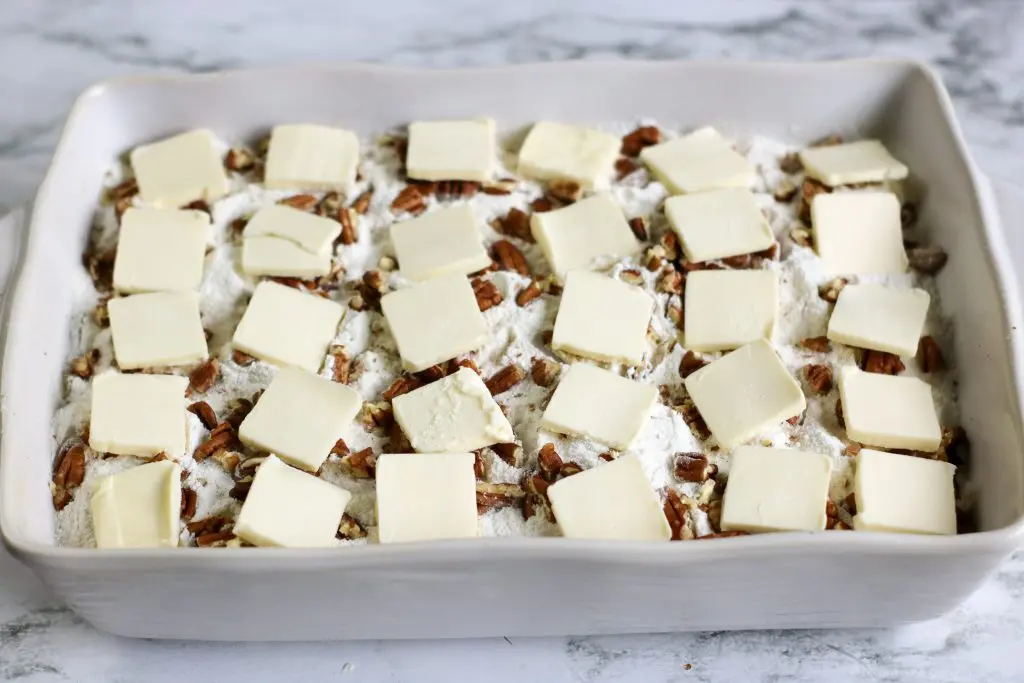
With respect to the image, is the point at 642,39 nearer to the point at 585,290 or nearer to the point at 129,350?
the point at 585,290

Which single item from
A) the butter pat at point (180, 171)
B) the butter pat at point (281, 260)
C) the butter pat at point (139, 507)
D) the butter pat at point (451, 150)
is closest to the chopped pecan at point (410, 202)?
the butter pat at point (451, 150)

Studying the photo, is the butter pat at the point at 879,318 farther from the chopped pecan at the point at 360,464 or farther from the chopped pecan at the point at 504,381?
the chopped pecan at the point at 360,464

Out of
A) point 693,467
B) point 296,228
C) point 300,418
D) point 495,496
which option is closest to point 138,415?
point 300,418

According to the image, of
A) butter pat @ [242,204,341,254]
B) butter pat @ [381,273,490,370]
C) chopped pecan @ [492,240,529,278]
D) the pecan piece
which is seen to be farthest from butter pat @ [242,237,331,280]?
the pecan piece

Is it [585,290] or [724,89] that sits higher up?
[724,89]

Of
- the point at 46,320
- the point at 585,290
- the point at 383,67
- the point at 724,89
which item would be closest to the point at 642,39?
the point at 724,89

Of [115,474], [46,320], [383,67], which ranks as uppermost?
[383,67]
